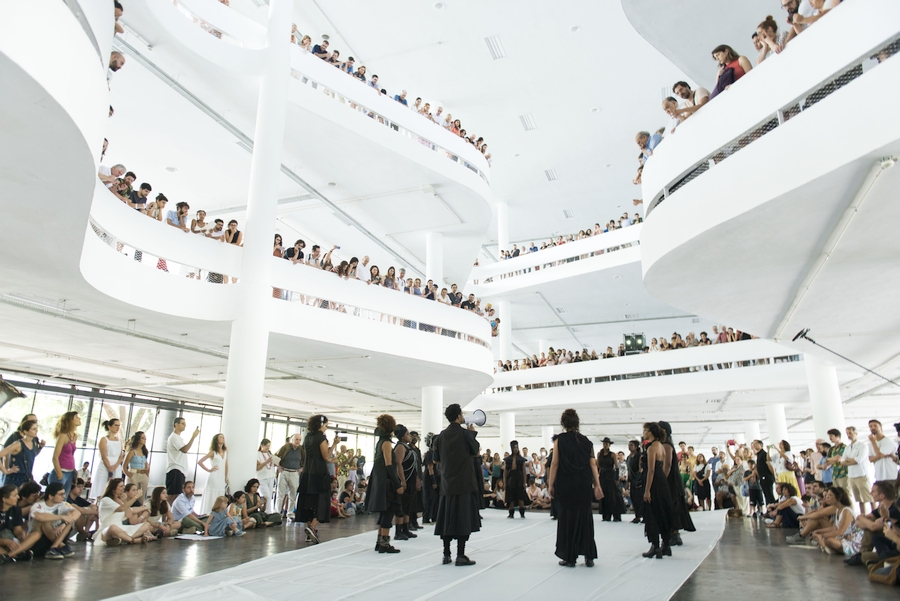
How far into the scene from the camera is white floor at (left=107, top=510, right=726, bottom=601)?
4609 mm

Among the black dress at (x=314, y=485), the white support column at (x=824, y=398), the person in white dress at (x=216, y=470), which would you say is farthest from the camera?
the white support column at (x=824, y=398)

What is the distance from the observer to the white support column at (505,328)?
2506cm

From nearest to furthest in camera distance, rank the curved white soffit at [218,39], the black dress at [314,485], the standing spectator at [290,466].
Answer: the black dress at [314,485]
the standing spectator at [290,466]
the curved white soffit at [218,39]

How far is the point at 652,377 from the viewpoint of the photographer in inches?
787

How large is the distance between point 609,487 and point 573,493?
5.68 meters

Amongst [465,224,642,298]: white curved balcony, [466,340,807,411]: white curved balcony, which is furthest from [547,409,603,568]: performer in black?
[465,224,642,298]: white curved balcony

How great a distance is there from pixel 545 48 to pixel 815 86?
11751 millimetres

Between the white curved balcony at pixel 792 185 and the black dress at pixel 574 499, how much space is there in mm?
3238

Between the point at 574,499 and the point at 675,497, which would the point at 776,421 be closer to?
the point at 675,497

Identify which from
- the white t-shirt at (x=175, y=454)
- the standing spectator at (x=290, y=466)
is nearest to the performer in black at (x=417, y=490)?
the standing spectator at (x=290, y=466)

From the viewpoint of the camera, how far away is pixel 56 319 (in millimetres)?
11500

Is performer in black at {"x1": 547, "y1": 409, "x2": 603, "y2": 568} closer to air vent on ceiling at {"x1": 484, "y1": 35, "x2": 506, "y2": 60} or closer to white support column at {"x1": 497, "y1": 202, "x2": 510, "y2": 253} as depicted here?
air vent on ceiling at {"x1": 484, "y1": 35, "x2": 506, "y2": 60}

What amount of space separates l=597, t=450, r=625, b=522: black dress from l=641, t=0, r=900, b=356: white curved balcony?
315 cm

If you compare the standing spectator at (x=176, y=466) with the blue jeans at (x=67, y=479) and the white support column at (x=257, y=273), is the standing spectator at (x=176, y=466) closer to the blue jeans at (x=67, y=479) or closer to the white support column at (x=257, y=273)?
the white support column at (x=257, y=273)
